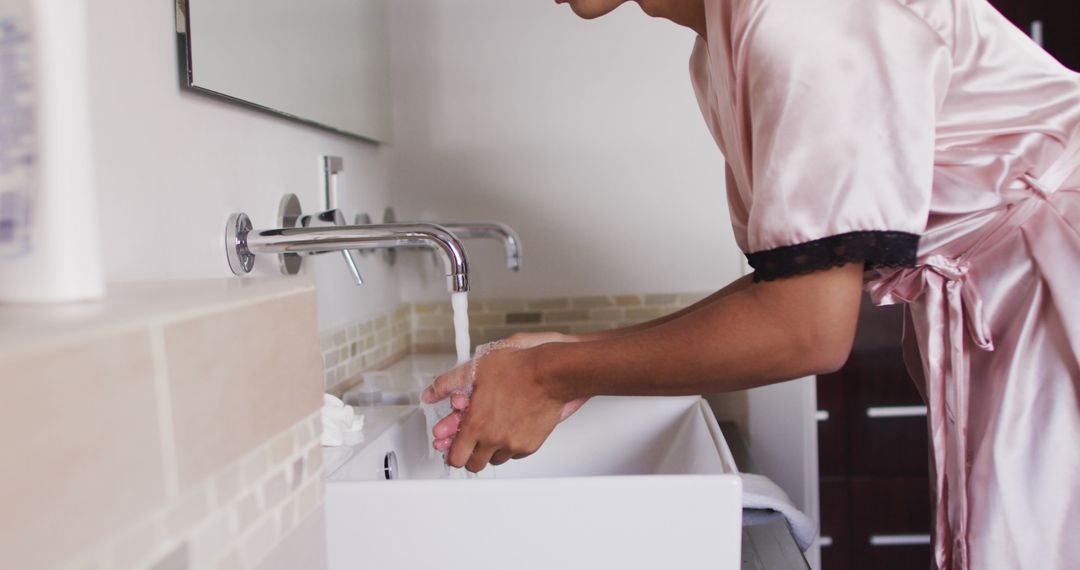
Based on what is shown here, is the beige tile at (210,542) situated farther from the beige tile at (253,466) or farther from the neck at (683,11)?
the neck at (683,11)

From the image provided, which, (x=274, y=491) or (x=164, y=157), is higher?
(x=164, y=157)

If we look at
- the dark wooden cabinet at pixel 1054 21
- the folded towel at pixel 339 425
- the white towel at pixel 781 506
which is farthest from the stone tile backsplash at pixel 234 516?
the dark wooden cabinet at pixel 1054 21

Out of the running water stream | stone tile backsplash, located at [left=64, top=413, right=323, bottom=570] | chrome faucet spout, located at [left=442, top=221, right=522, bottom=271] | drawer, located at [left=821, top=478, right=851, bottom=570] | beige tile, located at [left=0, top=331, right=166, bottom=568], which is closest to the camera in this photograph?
beige tile, located at [left=0, top=331, right=166, bottom=568]

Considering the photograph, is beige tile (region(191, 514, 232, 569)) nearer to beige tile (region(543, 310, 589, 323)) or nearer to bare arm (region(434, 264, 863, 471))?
bare arm (region(434, 264, 863, 471))

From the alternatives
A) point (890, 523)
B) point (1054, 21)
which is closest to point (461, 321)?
point (890, 523)

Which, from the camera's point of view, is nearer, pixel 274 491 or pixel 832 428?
pixel 274 491

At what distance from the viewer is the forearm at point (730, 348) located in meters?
0.78

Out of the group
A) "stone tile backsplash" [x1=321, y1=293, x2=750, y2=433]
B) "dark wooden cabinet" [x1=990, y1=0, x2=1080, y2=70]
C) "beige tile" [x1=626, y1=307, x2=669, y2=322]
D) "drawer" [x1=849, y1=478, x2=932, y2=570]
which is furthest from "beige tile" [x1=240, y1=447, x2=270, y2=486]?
"dark wooden cabinet" [x1=990, y1=0, x2=1080, y2=70]

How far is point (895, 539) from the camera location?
99.6 inches

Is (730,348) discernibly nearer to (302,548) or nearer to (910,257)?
(910,257)

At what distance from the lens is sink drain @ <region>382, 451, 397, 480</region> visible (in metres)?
1.16

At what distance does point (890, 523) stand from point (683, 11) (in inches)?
79.5

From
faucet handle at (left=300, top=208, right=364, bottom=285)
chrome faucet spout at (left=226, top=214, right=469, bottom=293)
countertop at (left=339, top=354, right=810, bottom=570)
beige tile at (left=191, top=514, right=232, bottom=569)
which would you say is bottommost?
countertop at (left=339, top=354, right=810, bottom=570)

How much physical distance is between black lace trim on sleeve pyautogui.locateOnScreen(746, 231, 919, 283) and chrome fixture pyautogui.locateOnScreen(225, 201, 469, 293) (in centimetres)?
44
